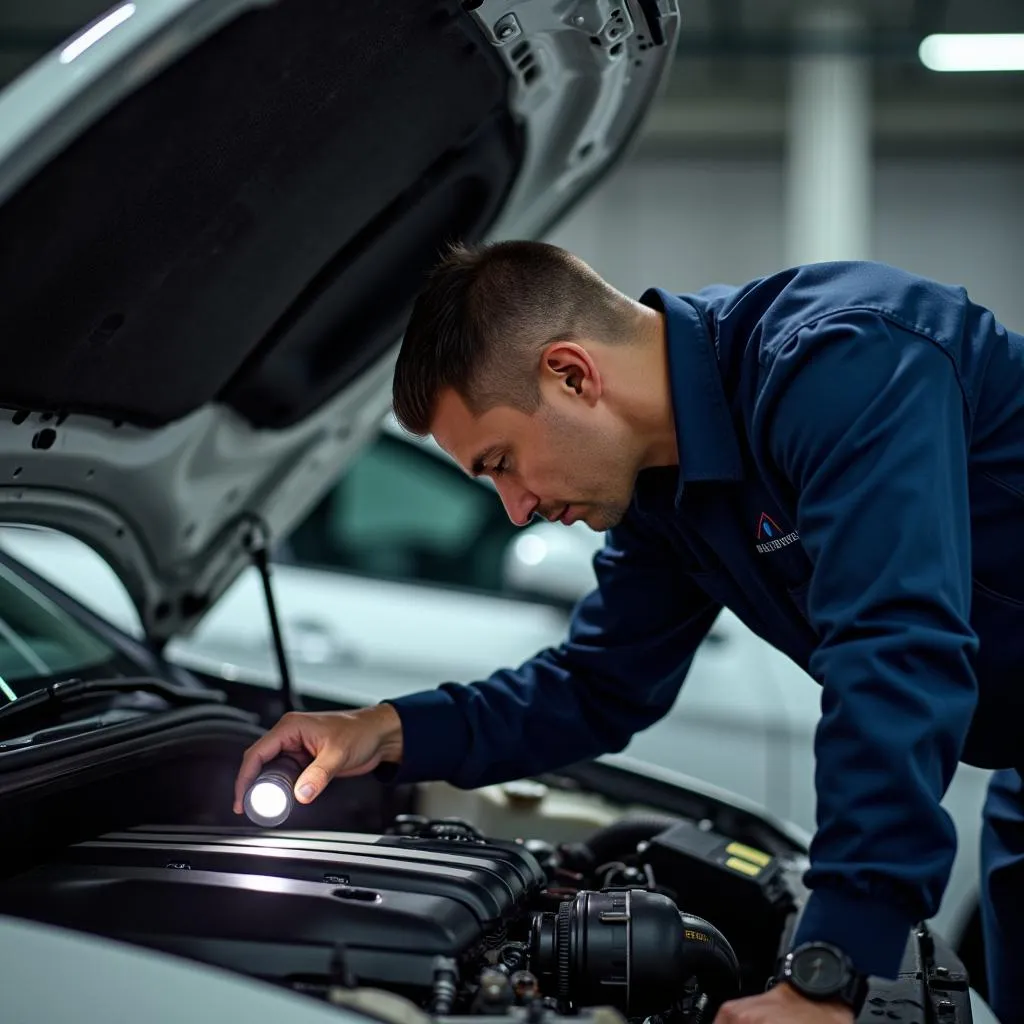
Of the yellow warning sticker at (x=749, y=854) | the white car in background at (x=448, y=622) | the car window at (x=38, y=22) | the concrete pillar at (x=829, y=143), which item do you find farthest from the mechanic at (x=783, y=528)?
the car window at (x=38, y=22)

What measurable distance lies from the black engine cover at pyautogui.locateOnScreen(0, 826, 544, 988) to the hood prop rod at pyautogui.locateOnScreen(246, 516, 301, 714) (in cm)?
62

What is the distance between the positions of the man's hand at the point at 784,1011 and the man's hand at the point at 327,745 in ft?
2.15

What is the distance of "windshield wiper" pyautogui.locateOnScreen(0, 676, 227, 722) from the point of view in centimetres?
176

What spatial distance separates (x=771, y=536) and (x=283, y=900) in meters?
0.71

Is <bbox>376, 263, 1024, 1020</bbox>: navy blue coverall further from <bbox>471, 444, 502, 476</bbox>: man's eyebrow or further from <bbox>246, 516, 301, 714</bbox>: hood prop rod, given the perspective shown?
<bbox>246, 516, 301, 714</bbox>: hood prop rod

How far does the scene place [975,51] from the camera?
319 inches

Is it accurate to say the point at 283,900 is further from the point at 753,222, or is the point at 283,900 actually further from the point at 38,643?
the point at 753,222

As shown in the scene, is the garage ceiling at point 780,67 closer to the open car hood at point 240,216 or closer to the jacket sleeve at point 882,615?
the open car hood at point 240,216

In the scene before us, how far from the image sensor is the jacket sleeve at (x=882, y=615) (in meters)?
1.22

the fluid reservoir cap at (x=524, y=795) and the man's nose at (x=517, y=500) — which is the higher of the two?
the man's nose at (x=517, y=500)

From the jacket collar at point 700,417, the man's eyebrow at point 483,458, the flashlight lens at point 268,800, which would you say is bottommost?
the flashlight lens at point 268,800

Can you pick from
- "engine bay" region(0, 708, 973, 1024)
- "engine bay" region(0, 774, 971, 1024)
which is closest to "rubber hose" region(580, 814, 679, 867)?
"engine bay" region(0, 708, 973, 1024)

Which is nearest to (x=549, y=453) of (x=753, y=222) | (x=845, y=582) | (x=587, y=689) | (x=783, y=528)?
(x=783, y=528)

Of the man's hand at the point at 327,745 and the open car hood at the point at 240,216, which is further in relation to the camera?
the man's hand at the point at 327,745
